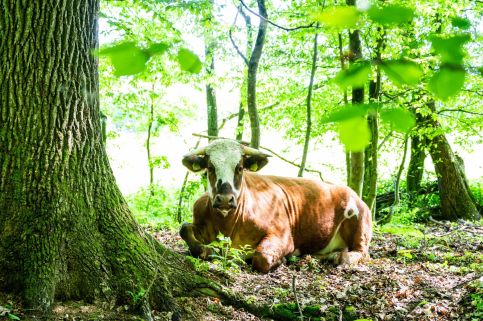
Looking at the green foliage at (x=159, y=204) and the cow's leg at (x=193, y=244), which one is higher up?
the cow's leg at (x=193, y=244)

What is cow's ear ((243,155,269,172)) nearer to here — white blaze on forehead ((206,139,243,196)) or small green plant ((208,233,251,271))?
white blaze on forehead ((206,139,243,196))

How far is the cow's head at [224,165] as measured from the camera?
19.7 ft

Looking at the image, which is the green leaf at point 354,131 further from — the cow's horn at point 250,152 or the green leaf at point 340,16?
the cow's horn at point 250,152

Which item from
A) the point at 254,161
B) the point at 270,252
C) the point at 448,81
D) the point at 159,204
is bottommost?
the point at 159,204

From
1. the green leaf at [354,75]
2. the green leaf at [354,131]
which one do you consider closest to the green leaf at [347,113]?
the green leaf at [354,131]

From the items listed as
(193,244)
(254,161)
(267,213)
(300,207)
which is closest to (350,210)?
(300,207)

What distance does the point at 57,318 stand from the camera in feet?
10.8

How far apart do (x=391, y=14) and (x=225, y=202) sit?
16.3ft

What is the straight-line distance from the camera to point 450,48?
3.33 feet

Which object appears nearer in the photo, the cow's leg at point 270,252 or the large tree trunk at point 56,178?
the large tree trunk at point 56,178

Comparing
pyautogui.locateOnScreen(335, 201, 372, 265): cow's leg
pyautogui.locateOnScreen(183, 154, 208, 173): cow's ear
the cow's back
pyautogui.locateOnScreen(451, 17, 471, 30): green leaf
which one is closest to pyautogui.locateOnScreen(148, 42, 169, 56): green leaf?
pyautogui.locateOnScreen(451, 17, 471, 30): green leaf

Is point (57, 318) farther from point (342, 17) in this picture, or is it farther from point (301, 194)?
point (301, 194)

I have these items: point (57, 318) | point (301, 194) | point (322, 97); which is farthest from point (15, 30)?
point (322, 97)

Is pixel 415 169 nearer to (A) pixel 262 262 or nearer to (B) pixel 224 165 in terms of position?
(B) pixel 224 165
